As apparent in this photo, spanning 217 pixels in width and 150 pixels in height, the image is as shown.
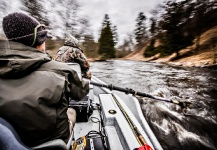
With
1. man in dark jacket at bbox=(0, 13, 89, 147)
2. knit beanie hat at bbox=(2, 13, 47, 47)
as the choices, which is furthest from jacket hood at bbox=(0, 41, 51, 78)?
knit beanie hat at bbox=(2, 13, 47, 47)

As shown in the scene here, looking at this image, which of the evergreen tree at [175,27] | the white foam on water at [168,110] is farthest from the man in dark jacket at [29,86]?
the evergreen tree at [175,27]

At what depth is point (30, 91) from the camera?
107 centimetres

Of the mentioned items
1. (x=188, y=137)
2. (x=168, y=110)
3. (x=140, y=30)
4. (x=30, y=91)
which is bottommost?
(x=188, y=137)

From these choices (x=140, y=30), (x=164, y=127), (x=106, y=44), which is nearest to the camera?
(x=164, y=127)

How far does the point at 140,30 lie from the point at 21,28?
49620 millimetres

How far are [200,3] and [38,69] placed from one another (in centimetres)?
3464

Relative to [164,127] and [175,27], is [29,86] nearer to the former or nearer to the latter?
[164,127]

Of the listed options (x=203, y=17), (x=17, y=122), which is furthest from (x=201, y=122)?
(x=203, y=17)

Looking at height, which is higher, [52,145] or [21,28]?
[21,28]

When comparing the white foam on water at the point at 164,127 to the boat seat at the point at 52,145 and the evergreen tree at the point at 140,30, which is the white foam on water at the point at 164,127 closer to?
the boat seat at the point at 52,145

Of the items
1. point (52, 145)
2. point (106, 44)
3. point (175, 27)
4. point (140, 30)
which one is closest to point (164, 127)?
point (52, 145)

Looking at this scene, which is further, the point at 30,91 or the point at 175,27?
the point at 175,27

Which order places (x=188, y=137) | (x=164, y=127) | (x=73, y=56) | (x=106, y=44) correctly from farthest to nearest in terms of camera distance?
(x=106, y=44)
(x=164, y=127)
(x=188, y=137)
(x=73, y=56)

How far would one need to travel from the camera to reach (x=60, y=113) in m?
1.27
